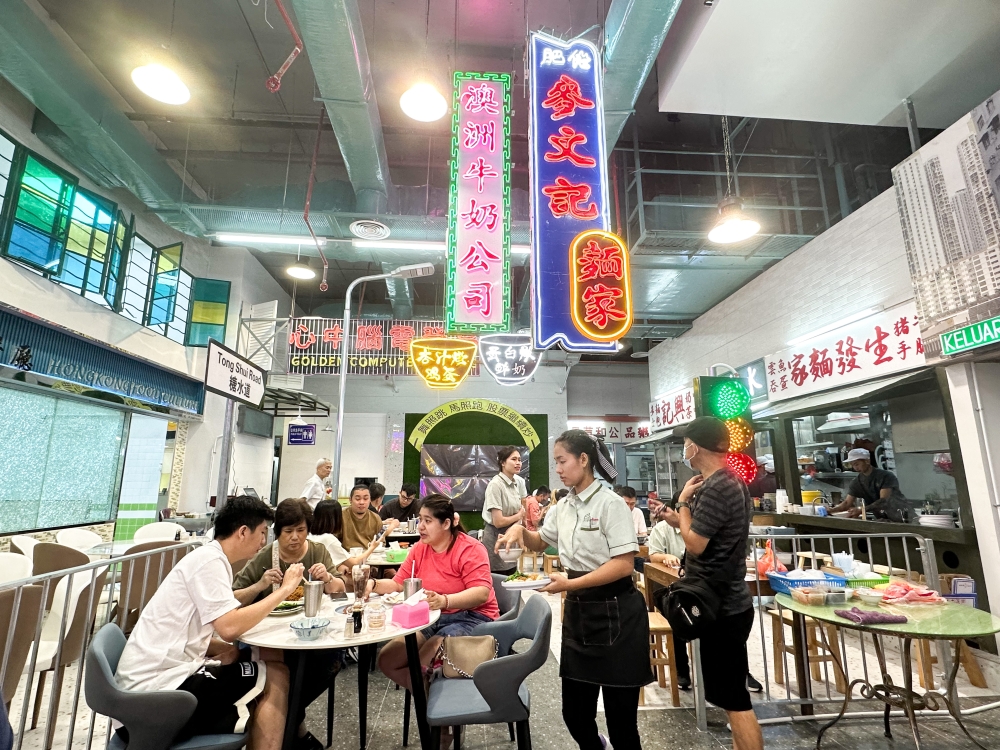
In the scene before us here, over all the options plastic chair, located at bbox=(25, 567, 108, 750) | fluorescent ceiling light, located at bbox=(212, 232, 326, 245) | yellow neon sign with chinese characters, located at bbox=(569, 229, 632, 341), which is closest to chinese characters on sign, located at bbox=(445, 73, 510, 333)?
yellow neon sign with chinese characters, located at bbox=(569, 229, 632, 341)

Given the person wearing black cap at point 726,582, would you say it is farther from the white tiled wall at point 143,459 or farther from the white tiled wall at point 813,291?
the white tiled wall at point 143,459

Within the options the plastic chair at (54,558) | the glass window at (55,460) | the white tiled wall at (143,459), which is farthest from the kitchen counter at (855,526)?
the white tiled wall at (143,459)

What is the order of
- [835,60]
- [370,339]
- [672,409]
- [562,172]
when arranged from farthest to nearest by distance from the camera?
[672,409], [370,339], [562,172], [835,60]

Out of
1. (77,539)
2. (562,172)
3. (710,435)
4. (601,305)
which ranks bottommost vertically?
(77,539)

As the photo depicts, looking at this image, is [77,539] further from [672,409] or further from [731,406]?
[672,409]

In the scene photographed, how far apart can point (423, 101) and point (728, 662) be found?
6051 millimetres

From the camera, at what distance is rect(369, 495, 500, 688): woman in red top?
3174 mm

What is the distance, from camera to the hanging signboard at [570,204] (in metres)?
5.18

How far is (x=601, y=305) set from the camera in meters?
5.24

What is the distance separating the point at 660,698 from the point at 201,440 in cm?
949

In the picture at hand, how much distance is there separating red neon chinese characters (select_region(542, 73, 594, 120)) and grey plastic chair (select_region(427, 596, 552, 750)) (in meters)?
5.34

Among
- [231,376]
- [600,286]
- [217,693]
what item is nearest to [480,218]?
[600,286]

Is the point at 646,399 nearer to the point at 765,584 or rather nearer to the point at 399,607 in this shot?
the point at 765,584

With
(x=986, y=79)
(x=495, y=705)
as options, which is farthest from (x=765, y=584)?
(x=986, y=79)
